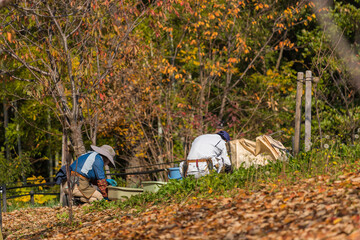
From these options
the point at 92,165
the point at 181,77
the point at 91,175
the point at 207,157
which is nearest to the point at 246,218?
the point at 207,157

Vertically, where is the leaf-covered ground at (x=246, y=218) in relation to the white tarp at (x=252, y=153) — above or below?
below

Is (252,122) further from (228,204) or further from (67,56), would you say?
(228,204)

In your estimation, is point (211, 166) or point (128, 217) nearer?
point (128, 217)

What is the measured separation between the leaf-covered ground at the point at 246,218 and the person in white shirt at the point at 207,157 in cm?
146

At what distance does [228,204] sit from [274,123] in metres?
9.76

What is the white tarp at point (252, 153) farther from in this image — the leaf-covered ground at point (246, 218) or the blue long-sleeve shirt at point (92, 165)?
the blue long-sleeve shirt at point (92, 165)

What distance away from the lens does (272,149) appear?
29.7 feet

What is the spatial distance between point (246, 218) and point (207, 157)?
318 centimetres

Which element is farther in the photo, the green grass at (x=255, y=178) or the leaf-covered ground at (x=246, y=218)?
the green grass at (x=255, y=178)

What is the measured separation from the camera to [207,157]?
913cm

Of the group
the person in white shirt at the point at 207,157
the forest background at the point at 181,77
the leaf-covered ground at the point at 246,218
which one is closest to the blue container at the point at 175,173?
the person in white shirt at the point at 207,157

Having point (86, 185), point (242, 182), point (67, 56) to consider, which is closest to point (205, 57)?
point (67, 56)

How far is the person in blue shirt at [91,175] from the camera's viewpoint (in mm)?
9977

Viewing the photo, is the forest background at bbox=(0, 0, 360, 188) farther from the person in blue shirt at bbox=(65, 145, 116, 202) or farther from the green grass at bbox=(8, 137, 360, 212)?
the green grass at bbox=(8, 137, 360, 212)
